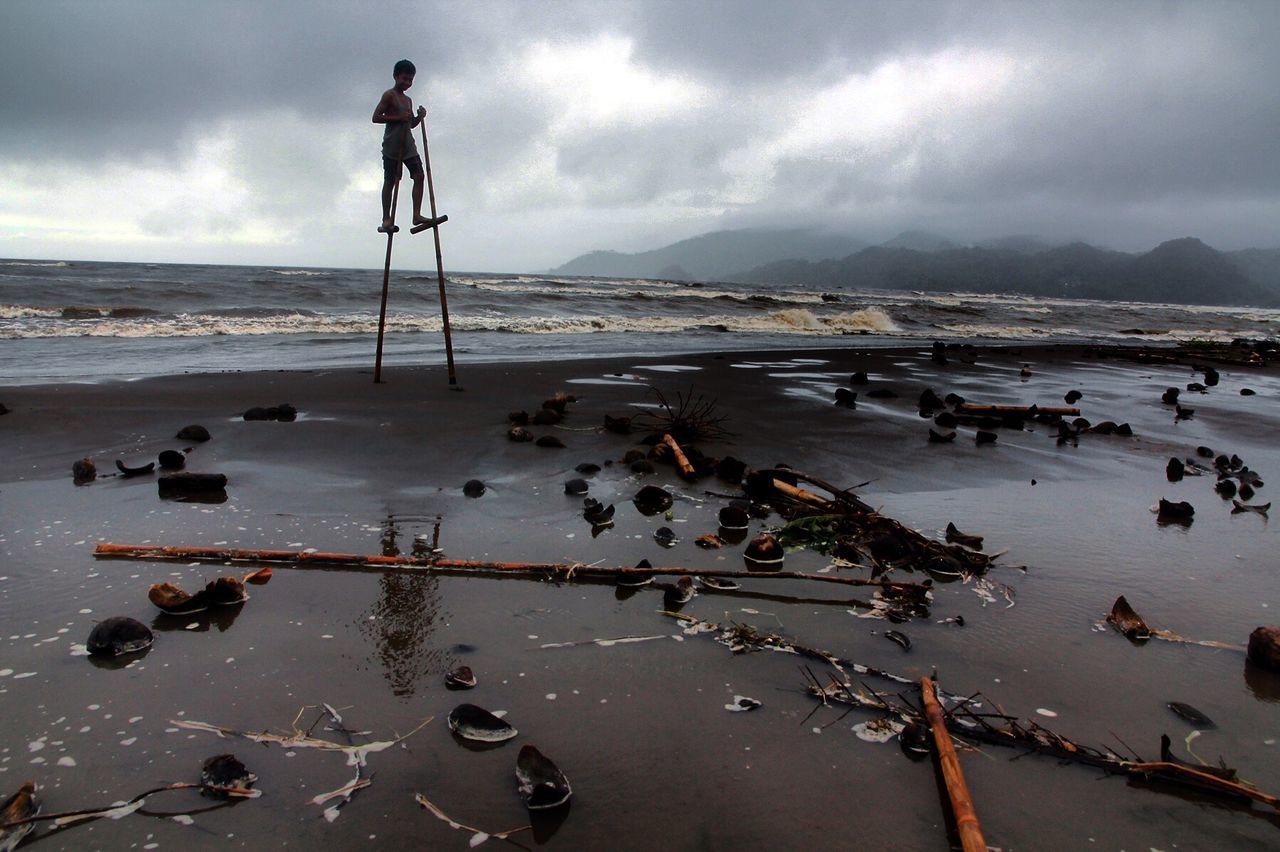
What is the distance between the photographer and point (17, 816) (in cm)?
203

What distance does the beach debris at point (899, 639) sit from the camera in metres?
3.28

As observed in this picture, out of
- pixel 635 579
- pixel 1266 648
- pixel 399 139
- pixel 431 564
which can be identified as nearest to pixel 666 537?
pixel 635 579

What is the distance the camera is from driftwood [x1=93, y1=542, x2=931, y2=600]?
386cm

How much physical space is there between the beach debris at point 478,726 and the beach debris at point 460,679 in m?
0.23

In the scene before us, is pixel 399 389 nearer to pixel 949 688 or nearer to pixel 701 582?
pixel 701 582

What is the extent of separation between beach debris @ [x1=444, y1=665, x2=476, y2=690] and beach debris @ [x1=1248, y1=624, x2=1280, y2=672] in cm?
343

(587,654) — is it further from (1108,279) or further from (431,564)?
(1108,279)

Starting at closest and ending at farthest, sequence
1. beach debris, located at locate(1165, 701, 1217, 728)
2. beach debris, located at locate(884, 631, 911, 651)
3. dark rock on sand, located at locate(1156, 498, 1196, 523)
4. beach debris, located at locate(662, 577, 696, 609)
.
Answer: beach debris, located at locate(1165, 701, 1217, 728), beach debris, located at locate(884, 631, 911, 651), beach debris, located at locate(662, 577, 696, 609), dark rock on sand, located at locate(1156, 498, 1196, 523)

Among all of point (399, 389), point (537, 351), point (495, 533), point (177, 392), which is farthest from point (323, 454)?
point (537, 351)

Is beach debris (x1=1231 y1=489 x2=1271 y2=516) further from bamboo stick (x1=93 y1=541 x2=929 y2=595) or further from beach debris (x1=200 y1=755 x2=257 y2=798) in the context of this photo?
beach debris (x1=200 y1=755 x2=257 y2=798)

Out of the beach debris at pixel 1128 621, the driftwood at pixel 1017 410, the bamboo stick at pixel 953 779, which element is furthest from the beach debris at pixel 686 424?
the bamboo stick at pixel 953 779

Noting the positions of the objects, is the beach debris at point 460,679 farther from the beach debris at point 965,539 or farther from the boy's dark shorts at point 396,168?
the boy's dark shorts at point 396,168

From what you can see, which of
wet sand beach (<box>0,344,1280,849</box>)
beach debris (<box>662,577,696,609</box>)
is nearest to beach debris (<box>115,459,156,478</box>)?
wet sand beach (<box>0,344,1280,849</box>)

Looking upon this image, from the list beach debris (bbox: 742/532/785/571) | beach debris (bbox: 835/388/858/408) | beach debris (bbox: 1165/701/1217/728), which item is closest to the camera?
beach debris (bbox: 1165/701/1217/728)
